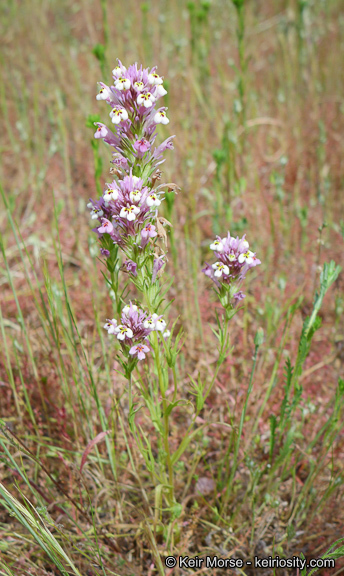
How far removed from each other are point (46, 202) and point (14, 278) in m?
0.96

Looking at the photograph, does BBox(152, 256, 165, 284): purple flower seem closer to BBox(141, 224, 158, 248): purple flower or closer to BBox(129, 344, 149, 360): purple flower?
BBox(141, 224, 158, 248): purple flower

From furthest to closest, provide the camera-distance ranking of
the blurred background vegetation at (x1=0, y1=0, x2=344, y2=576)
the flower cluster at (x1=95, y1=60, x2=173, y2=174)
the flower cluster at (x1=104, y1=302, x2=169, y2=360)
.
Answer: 1. the blurred background vegetation at (x1=0, y1=0, x2=344, y2=576)
2. the flower cluster at (x1=104, y1=302, x2=169, y2=360)
3. the flower cluster at (x1=95, y1=60, x2=173, y2=174)

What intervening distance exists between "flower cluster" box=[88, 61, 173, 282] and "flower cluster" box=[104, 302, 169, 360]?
156 millimetres

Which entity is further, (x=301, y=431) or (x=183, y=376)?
(x=183, y=376)

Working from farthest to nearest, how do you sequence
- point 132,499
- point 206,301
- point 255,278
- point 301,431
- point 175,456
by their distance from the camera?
point 255,278 < point 206,301 < point 301,431 < point 132,499 < point 175,456

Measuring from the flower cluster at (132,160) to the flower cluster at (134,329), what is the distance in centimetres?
16

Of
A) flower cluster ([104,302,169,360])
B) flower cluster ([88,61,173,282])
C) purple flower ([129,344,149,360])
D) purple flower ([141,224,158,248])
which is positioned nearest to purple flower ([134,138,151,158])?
flower cluster ([88,61,173,282])

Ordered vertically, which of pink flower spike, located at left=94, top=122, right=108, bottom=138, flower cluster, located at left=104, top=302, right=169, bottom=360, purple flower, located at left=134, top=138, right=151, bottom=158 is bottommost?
flower cluster, located at left=104, top=302, right=169, bottom=360

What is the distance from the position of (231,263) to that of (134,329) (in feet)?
1.47

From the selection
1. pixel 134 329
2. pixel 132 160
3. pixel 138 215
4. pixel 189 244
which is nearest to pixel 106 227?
pixel 138 215

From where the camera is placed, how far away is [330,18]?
18.7ft

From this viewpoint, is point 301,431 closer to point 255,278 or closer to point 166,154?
point 255,278

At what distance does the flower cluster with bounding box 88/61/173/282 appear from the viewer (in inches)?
52.8

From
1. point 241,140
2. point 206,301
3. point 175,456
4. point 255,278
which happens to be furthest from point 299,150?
point 175,456
